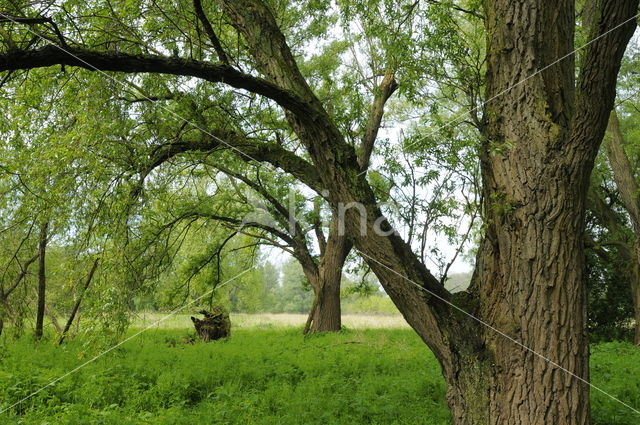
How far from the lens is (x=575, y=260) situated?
15.0 feet

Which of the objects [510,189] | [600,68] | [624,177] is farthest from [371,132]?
[600,68]

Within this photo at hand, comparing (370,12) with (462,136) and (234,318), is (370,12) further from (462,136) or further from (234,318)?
(234,318)

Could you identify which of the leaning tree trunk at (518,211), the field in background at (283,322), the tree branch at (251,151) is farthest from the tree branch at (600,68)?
the field in background at (283,322)

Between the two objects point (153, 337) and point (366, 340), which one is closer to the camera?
point (366, 340)

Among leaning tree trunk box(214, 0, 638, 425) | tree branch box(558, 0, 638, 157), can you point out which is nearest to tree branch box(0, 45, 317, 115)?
leaning tree trunk box(214, 0, 638, 425)

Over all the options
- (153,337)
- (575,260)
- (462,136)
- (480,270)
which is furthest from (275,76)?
(153,337)

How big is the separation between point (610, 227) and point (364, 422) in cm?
1160

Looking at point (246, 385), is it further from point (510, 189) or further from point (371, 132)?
point (371, 132)

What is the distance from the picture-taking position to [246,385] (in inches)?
327

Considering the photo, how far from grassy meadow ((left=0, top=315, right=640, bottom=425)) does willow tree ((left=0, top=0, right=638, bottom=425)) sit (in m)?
1.82

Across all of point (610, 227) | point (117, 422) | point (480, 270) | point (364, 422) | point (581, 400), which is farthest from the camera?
point (610, 227)

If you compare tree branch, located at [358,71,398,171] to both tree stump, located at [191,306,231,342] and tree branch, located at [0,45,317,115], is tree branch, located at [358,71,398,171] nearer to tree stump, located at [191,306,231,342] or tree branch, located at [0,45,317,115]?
tree stump, located at [191,306,231,342]

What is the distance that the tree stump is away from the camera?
15.1 m

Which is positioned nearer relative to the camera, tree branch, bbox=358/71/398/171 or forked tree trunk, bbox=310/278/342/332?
tree branch, bbox=358/71/398/171
